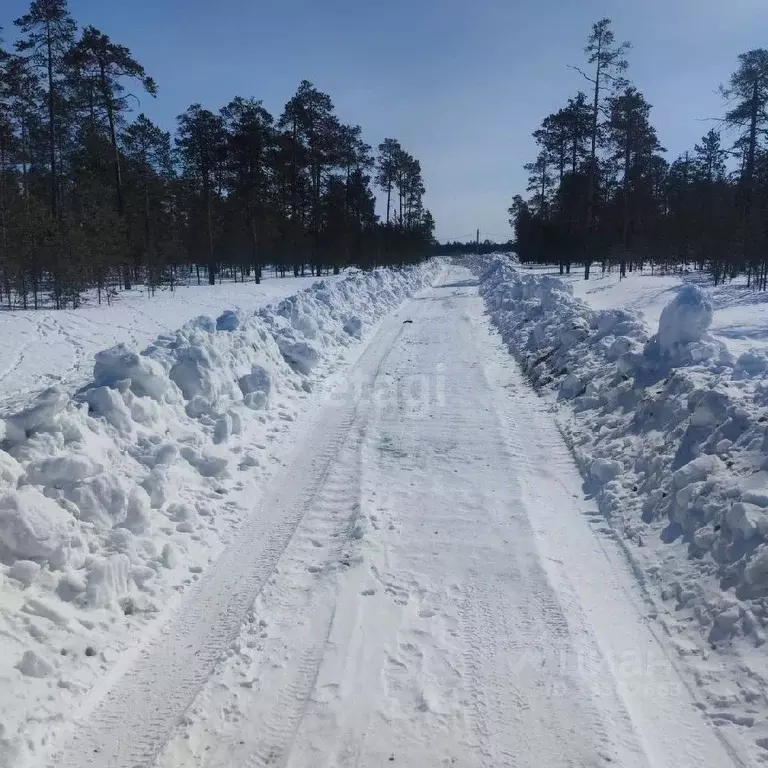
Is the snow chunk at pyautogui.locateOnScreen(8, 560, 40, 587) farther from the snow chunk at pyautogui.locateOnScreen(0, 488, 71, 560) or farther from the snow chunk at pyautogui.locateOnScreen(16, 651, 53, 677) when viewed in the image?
the snow chunk at pyautogui.locateOnScreen(16, 651, 53, 677)

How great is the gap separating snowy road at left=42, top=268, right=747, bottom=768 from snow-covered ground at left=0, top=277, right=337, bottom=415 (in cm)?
285

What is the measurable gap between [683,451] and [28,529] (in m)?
5.33

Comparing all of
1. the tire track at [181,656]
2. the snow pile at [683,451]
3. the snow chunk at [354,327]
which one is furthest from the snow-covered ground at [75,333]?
the snow pile at [683,451]

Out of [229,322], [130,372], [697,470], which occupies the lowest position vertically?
[697,470]

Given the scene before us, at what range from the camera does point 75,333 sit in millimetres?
12727

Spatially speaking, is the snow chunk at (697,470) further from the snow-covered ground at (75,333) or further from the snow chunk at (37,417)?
the snow-covered ground at (75,333)

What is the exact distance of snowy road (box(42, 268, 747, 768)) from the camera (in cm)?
277

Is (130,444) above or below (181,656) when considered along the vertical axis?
above

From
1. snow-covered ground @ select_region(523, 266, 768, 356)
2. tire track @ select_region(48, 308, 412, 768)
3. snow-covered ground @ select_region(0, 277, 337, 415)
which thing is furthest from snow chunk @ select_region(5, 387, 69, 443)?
snow-covered ground @ select_region(523, 266, 768, 356)

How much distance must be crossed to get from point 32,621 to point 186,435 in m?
3.04

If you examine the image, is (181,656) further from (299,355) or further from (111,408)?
(299,355)

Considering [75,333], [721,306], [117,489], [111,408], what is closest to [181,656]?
[117,489]

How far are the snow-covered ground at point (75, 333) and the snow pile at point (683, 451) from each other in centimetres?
532

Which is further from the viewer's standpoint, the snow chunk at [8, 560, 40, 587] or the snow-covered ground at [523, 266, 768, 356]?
the snow-covered ground at [523, 266, 768, 356]
